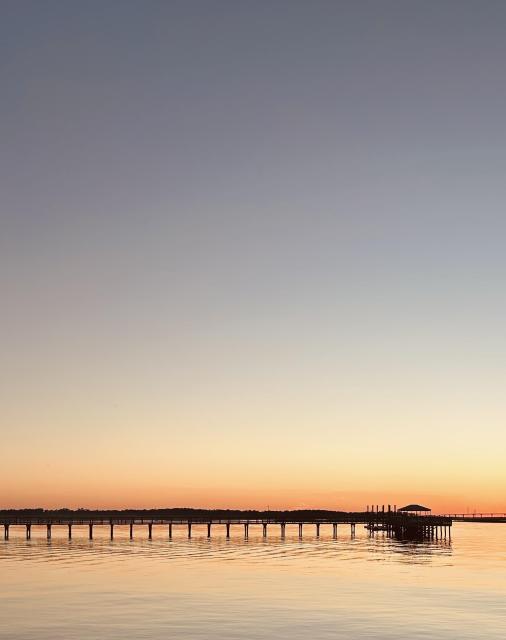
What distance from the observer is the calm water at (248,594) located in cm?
4506

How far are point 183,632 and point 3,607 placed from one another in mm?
14822

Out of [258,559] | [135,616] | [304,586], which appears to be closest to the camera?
[135,616]

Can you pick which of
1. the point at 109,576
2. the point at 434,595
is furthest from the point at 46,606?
the point at 434,595

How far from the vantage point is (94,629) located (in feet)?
146

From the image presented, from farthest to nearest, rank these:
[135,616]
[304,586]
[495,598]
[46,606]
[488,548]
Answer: [488,548], [304,586], [495,598], [46,606], [135,616]

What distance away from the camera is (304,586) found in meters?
63.5

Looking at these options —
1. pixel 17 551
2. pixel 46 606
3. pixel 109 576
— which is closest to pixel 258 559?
pixel 109 576

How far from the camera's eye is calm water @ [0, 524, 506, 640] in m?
45.1

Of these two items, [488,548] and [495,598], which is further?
[488,548]

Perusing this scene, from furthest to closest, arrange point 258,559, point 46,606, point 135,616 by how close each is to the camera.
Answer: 1. point 258,559
2. point 46,606
3. point 135,616

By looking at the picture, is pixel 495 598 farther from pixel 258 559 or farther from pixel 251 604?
pixel 258 559

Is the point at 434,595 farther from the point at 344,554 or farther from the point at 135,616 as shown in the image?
the point at 344,554

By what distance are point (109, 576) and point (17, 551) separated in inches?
1376

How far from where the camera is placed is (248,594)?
58.5m
